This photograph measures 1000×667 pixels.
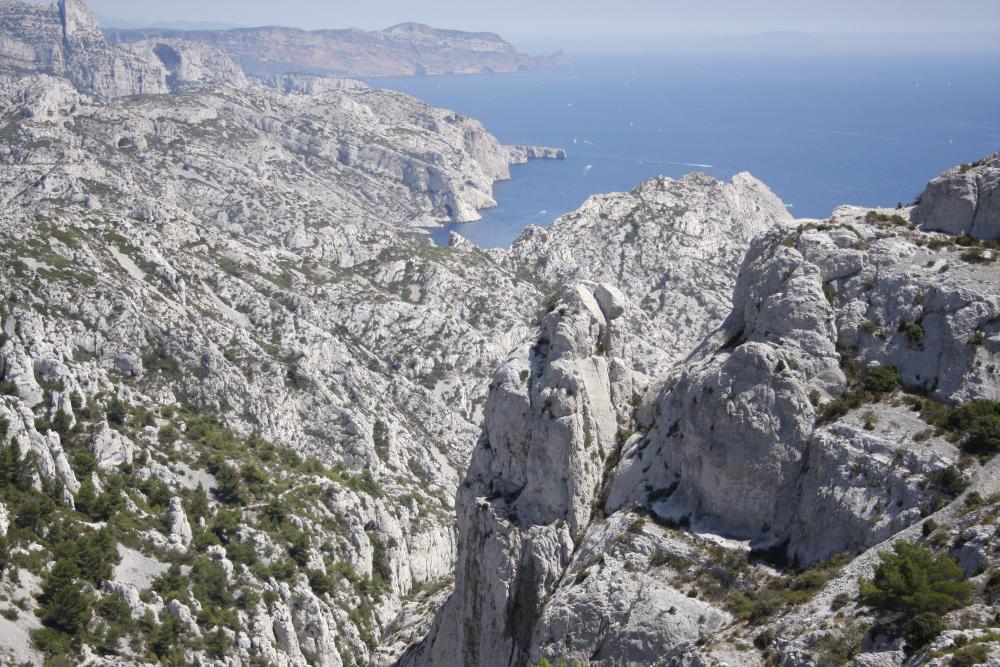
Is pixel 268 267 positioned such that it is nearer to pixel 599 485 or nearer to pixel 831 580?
pixel 599 485

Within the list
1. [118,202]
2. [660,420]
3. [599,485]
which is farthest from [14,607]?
[118,202]

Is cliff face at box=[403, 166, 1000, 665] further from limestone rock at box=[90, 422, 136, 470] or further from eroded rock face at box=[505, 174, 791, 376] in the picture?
eroded rock face at box=[505, 174, 791, 376]

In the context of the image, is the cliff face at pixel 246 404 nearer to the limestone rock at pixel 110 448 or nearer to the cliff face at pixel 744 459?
the limestone rock at pixel 110 448

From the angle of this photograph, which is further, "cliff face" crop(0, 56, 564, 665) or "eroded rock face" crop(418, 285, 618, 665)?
"cliff face" crop(0, 56, 564, 665)

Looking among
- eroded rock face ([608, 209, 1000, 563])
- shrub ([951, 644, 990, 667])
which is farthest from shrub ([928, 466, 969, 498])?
shrub ([951, 644, 990, 667])

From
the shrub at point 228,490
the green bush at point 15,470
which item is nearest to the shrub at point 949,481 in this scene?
the green bush at point 15,470
